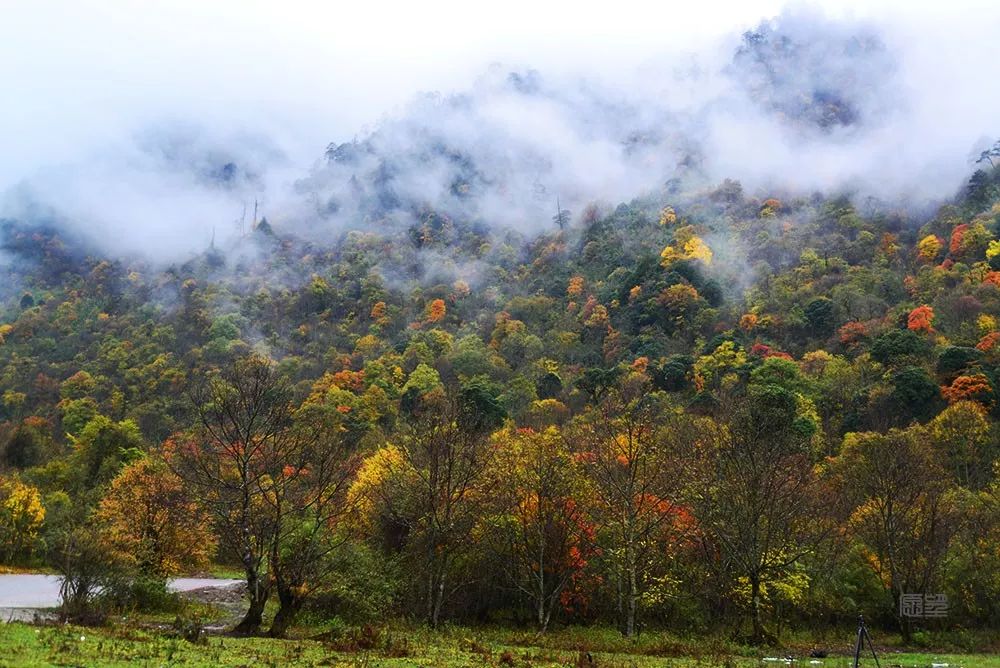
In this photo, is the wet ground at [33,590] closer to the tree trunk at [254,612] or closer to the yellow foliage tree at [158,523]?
the yellow foliage tree at [158,523]

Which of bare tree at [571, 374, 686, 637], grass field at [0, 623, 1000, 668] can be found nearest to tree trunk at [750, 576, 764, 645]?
grass field at [0, 623, 1000, 668]

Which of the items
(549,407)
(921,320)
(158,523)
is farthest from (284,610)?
(921,320)

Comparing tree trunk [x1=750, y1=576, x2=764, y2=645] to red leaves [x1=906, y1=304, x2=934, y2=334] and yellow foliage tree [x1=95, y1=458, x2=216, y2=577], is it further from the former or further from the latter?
red leaves [x1=906, y1=304, x2=934, y2=334]

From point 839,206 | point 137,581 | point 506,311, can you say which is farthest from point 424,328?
point 137,581

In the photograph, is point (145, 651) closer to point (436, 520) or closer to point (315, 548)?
point (315, 548)

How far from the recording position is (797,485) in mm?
27500

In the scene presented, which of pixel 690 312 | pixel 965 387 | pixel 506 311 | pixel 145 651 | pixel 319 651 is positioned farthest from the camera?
pixel 506 311

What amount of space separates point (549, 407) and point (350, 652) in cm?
5702

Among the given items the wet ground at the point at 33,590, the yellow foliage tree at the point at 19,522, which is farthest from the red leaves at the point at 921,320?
the yellow foliage tree at the point at 19,522

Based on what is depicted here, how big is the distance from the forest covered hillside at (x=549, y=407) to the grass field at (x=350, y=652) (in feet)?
10.9

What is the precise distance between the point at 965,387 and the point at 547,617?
44993 mm

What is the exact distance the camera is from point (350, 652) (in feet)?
55.1

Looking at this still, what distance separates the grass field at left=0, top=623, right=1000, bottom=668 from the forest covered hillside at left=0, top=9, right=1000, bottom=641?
332 cm

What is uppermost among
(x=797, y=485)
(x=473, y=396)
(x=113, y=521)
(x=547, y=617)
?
(x=473, y=396)
